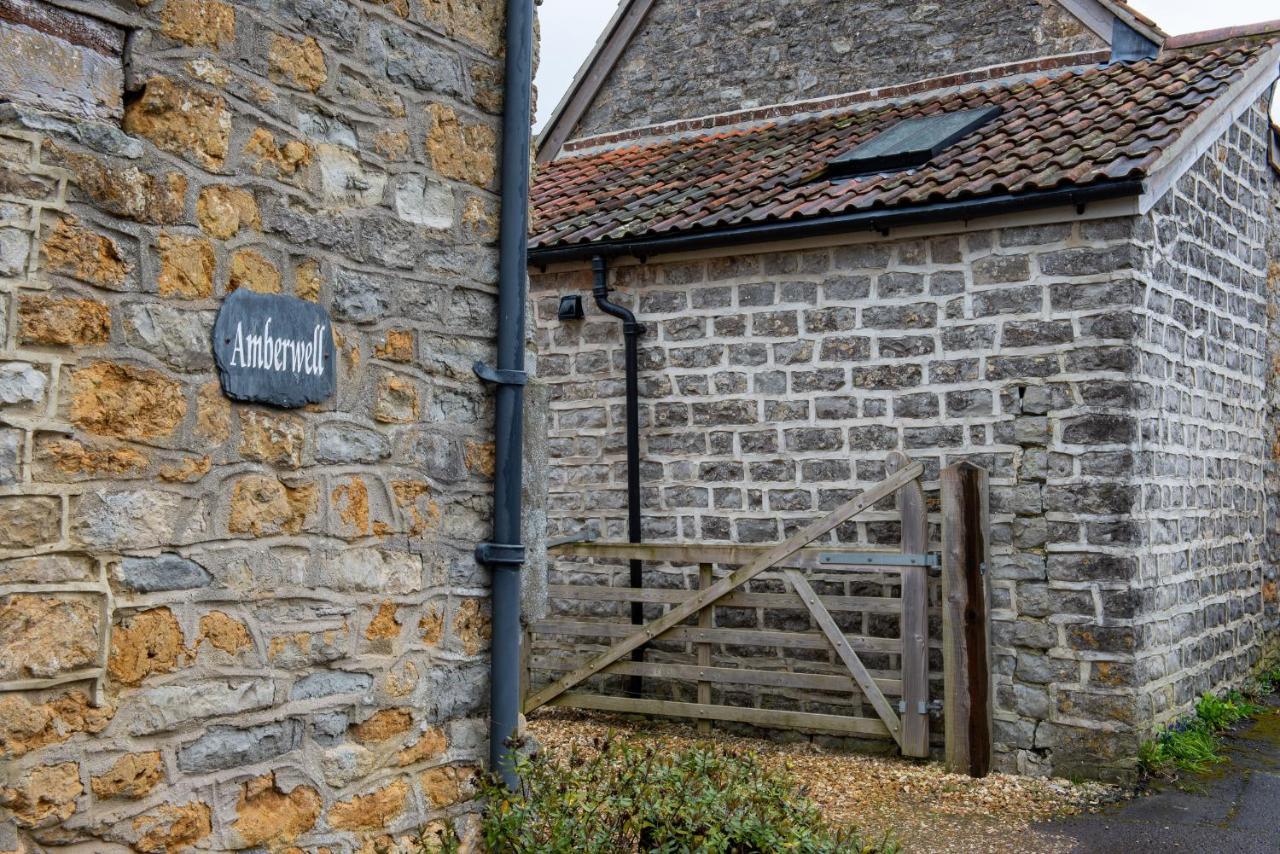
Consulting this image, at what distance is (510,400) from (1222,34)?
7.46m

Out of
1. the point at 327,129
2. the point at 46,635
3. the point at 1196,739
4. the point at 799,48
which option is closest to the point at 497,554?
the point at 327,129

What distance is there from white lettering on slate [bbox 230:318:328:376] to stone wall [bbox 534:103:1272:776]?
4.90m

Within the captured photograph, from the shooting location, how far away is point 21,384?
3.14 metres

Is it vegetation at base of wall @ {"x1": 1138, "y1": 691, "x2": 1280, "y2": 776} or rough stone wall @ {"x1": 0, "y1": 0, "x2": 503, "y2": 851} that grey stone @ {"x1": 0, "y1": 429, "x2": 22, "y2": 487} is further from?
vegetation at base of wall @ {"x1": 1138, "y1": 691, "x2": 1280, "y2": 776}

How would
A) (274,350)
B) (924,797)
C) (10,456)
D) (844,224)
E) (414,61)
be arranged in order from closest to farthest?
(10,456), (274,350), (414,61), (924,797), (844,224)

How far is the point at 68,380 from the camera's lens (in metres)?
3.24

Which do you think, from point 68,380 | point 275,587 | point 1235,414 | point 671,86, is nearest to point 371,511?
point 275,587

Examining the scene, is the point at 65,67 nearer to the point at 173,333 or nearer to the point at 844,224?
the point at 173,333

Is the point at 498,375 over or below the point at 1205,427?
below

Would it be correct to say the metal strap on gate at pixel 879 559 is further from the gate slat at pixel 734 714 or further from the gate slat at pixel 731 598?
the gate slat at pixel 734 714

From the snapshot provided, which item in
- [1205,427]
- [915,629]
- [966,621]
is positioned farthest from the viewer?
[1205,427]

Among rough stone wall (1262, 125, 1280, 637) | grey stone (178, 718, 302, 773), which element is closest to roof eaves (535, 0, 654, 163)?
rough stone wall (1262, 125, 1280, 637)

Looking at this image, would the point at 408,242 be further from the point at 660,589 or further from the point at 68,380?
the point at 660,589

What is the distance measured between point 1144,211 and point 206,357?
571cm
